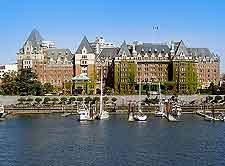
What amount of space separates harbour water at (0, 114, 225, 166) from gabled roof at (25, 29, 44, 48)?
130 feet

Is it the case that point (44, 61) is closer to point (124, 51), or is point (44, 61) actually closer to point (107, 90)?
point (107, 90)

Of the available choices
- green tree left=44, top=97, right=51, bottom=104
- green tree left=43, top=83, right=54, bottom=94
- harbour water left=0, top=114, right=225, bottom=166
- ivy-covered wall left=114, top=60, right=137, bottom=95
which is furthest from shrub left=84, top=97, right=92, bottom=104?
harbour water left=0, top=114, right=225, bottom=166

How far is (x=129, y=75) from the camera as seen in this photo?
8750cm

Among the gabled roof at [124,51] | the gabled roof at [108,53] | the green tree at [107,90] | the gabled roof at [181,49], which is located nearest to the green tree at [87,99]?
the green tree at [107,90]

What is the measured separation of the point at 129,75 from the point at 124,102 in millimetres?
11417

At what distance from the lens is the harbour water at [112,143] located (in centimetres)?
3159

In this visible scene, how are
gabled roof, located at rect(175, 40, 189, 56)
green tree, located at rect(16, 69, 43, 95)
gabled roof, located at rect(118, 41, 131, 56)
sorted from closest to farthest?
green tree, located at rect(16, 69, 43, 95)
gabled roof, located at rect(175, 40, 189, 56)
gabled roof, located at rect(118, 41, 131, 56)

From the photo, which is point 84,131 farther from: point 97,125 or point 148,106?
point 148,106

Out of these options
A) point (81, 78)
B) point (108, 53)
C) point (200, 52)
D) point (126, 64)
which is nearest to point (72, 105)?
point (81, 78)

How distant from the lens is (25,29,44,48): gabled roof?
93.1 metres

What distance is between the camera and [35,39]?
9394 centimetres

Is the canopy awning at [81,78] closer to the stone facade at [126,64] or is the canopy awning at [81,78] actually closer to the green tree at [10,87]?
the stone facade at [126,64]

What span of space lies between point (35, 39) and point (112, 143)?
5823 cm

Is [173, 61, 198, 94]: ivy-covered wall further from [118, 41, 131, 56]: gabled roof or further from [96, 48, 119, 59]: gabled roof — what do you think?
[96, 48, 119, 59]: gabled roof
